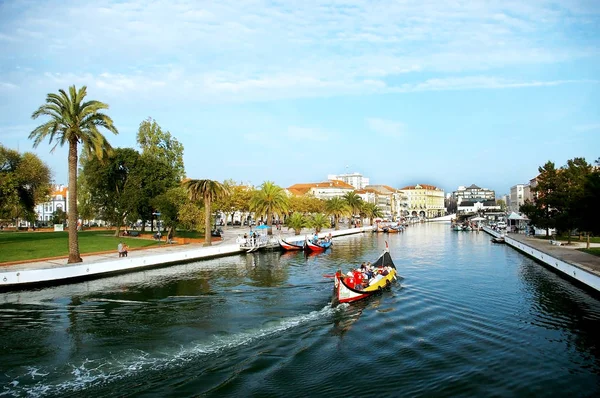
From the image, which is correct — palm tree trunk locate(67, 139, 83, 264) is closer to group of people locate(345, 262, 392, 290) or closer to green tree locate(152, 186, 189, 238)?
green tree locate(152, 186, 189, 238)

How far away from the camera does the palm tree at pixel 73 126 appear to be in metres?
35.5

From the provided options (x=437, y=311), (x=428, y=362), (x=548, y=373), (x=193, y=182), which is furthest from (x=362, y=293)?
(x=193, y=182)

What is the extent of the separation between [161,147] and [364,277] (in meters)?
50.5

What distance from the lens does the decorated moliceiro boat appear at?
26.6m

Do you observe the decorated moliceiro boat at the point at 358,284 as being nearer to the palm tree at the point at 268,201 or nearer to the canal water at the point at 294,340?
the canal water at the point at 294,340

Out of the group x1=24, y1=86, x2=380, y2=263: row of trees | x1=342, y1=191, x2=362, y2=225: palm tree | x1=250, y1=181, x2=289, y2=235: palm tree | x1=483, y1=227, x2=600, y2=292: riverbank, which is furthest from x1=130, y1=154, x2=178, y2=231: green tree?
x1=342, y1=191, x2=362, y2=225: palm tree

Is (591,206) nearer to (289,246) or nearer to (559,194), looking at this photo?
(559,194)

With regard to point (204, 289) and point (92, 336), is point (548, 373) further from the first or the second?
point (204, 289)

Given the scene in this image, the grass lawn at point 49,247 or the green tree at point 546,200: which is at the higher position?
the green tree at point 546,200

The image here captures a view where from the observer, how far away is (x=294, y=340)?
63.0 feet

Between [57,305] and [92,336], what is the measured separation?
764cm

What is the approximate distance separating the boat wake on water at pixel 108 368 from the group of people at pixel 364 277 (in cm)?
965

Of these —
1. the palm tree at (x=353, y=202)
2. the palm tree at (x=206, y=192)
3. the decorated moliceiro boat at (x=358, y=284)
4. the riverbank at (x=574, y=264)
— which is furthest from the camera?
the palm tree at (x=353, y=202)

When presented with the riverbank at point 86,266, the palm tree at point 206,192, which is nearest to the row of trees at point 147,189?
the palm tree at point 206,192
